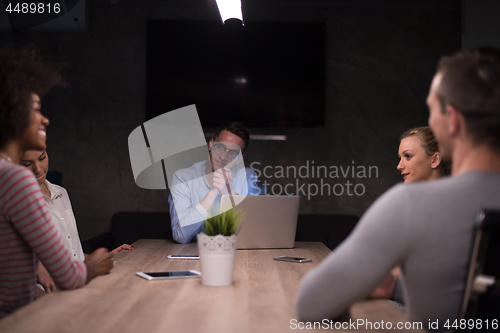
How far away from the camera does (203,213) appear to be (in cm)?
236

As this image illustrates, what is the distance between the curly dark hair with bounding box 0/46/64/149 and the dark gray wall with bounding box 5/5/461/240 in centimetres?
255

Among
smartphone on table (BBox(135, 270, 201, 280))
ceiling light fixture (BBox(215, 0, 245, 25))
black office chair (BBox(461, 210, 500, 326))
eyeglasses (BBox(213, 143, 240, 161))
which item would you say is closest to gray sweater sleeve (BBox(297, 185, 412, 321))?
black office chair (BBox(461, 210, 500, 326))

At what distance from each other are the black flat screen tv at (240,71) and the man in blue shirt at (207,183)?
0.63 metres

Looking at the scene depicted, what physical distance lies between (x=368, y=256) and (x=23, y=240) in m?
0.94

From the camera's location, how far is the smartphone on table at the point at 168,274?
1.33m

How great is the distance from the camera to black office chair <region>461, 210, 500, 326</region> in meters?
0.75

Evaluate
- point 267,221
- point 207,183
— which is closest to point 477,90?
point 267,221

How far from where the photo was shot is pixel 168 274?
1.39m

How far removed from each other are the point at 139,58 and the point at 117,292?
307cm

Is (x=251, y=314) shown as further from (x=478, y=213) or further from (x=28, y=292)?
(x=28, y=292)

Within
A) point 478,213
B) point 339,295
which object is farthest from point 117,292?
point 478,213

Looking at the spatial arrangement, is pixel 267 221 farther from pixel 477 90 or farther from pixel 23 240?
pixel 477 90

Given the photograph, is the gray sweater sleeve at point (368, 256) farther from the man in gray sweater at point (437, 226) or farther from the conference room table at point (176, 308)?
the conference room table at point (176, 308)

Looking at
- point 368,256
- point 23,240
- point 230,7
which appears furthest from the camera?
point 230,7
